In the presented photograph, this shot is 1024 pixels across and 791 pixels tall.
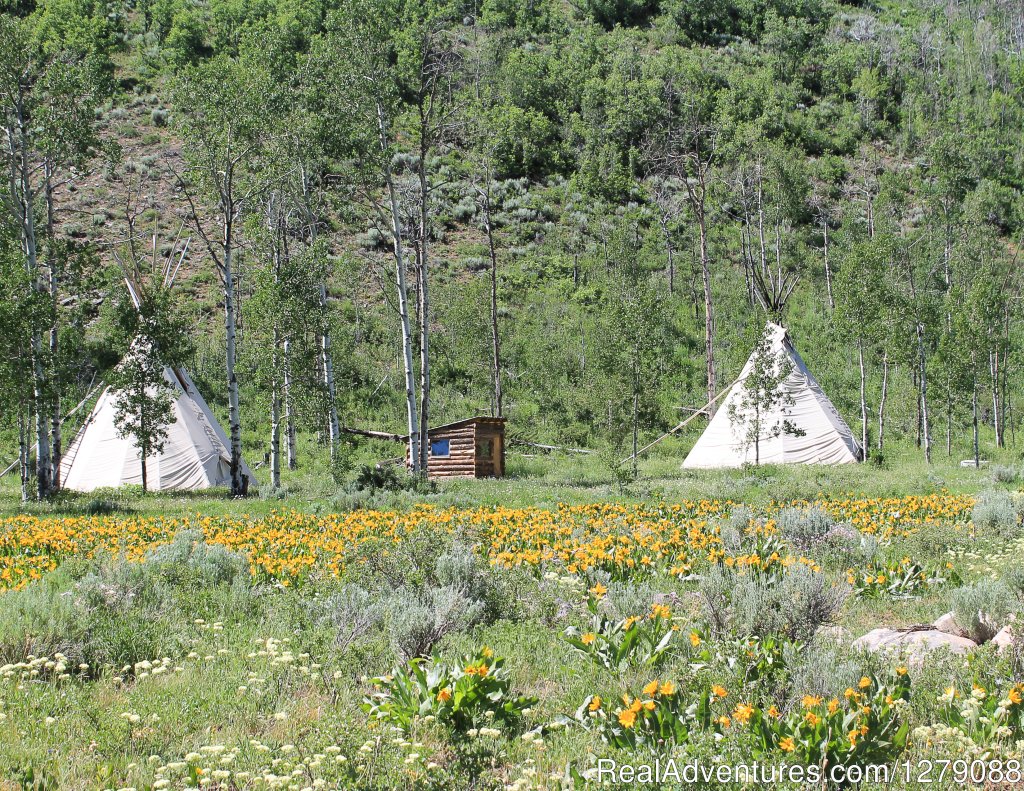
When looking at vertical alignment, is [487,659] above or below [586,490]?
above

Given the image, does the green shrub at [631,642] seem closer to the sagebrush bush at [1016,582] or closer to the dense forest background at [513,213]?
the sagebrush bush at [1016,582]

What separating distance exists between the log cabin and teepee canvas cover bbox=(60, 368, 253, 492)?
28.3 ft

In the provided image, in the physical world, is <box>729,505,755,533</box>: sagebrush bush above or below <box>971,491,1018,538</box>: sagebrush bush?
above

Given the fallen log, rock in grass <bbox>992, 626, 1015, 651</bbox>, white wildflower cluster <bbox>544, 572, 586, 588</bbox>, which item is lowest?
rock in grass <bbox>992, 626, 1015, 651</bbox>

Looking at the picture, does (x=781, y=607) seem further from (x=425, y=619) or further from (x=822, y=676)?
(x=425, y=619)

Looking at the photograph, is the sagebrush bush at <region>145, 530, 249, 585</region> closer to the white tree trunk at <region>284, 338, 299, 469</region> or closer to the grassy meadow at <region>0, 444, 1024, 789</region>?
the grassy meadow at <region>0, 444, 1024, 789</region>

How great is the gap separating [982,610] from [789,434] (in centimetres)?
2458

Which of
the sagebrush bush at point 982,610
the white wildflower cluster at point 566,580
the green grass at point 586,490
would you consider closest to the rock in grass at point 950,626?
the sagebrush bush at point 982,610

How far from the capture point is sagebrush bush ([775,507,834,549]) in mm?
9258

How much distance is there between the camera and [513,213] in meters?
66.0

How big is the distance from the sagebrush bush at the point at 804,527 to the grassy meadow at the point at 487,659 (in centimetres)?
5

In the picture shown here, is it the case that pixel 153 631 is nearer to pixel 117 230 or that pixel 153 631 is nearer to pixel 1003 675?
pixel 1003 675

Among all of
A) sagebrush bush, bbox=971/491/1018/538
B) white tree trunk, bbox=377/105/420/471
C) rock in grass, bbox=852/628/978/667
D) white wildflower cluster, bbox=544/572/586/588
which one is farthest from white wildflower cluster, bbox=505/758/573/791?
white tree trunk, bbox=377/105/420/471

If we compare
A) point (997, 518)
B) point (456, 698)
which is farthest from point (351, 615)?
point (997, 518)
